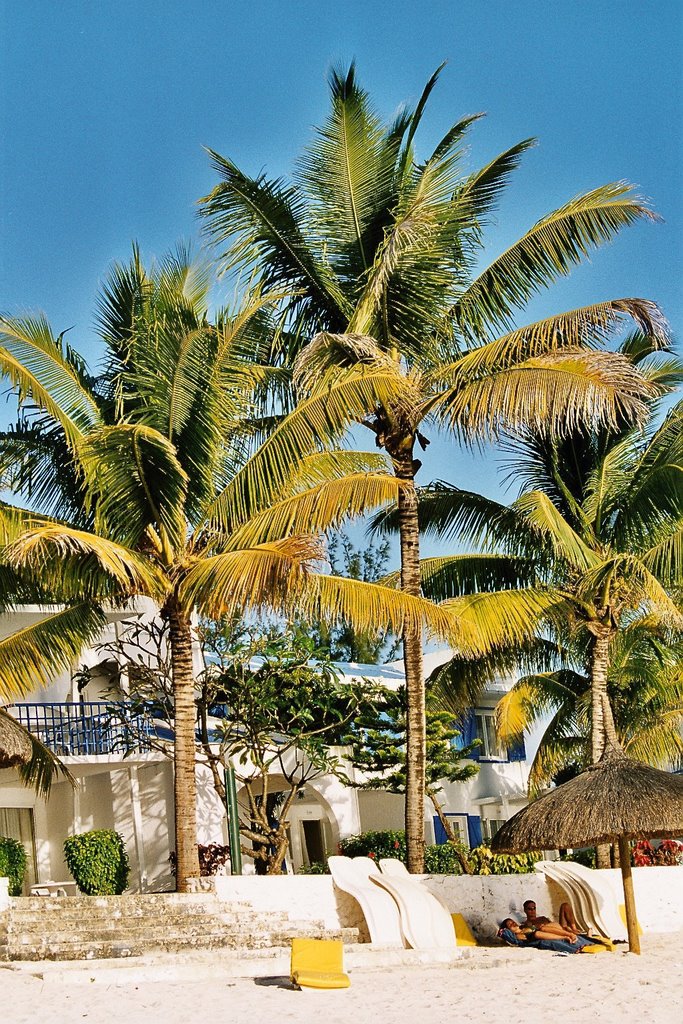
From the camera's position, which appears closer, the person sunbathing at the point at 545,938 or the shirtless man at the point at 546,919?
the person sunbathing at the point at 545,938

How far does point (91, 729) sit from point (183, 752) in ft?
18.7

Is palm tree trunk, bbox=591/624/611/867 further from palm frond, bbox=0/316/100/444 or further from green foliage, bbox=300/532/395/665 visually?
green foliage, bbox=300/532/395/665

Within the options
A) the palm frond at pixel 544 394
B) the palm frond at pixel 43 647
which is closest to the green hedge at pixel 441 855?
the palm frond at pixel 544 394

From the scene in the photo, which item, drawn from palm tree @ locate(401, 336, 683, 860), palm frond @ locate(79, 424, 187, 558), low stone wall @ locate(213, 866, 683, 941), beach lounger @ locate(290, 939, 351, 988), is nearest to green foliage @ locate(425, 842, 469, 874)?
palm tree @ locate(401, 336, 683, 860)

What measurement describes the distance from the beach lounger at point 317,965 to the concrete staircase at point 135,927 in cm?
213

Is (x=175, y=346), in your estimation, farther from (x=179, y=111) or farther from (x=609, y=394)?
(x=609, y=394)

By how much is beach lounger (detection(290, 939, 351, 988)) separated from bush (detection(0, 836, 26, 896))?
831 cm

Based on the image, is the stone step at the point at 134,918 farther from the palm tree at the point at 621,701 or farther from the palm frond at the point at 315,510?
the palm tree at the point at 621,701

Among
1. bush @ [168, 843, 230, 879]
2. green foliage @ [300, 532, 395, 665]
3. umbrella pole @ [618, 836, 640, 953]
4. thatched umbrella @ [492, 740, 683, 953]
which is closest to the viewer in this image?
thatched umbrella @ [492, 740, 683, 953]

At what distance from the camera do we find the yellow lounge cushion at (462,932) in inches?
661

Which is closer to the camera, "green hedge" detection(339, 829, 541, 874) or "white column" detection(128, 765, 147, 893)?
"green hedge" detection(339, 829, 541, 874)

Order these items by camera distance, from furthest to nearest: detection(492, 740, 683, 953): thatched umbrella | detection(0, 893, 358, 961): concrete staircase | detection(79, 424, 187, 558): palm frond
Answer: detection(79, 424, 187, 558): palm frond < detection(492, 740, 683, 953): thatched umbrella < detection(0, 893, 358, 961): concrete staircase

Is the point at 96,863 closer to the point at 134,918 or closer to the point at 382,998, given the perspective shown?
the point at 134,918

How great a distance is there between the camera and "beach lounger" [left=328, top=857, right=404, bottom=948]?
605 inches
